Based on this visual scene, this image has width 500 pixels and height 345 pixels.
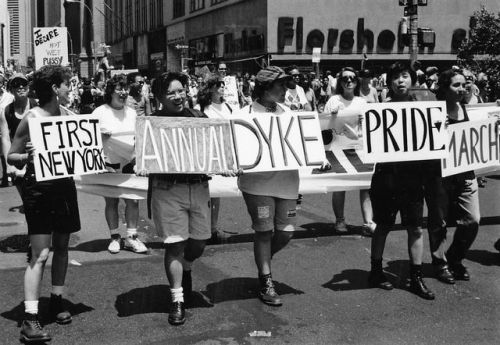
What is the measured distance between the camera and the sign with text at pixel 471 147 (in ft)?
19.7

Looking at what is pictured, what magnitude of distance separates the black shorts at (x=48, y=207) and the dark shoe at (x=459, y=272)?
11.4 feet

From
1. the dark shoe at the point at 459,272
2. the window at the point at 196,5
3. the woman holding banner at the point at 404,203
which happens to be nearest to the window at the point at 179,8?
the window at the point at 196,5

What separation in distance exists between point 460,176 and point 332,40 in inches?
1361

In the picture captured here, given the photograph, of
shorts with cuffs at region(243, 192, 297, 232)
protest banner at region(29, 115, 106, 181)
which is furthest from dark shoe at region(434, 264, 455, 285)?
protest banner at region(29, 115, 106, 181)

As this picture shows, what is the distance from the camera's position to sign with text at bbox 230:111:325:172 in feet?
17.7

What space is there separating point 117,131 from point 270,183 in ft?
7.79

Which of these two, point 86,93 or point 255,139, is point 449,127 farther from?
point 86,93

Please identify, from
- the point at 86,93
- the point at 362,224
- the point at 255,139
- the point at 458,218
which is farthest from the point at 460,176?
the point at 86,93

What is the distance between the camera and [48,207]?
16.1 ft

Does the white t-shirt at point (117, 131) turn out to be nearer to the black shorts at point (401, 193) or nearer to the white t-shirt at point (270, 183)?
the white t-shirt at point (270, 183)

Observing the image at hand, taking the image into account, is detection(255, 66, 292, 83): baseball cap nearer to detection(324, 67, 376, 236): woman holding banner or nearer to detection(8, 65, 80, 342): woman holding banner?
detection(8, 65, 80, 342): woman holding banner

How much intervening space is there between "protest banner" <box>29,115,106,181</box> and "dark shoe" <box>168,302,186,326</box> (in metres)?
1.25

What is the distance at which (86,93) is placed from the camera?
658 inches

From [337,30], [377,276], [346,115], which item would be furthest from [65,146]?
[337,30]
